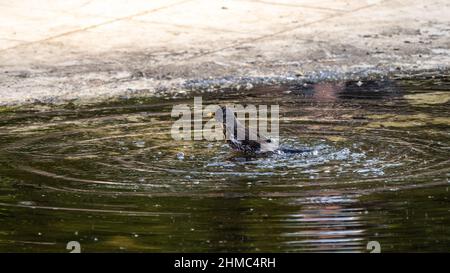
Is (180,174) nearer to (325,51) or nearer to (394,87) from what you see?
(394,87)

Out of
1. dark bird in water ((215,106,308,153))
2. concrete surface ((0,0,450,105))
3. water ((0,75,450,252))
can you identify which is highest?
concrete surface ((0,0,450,105))

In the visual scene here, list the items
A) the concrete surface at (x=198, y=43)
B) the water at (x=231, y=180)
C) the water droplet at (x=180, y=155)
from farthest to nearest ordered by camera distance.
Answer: the concrete surface at (x=198, y=43) → the water droplet at (x=180, y=155) → the water at (x=231, y=180)

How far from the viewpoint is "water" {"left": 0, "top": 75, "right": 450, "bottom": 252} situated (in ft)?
21.6

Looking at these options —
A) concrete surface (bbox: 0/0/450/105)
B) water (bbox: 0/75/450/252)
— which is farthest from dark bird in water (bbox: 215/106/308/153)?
concrete surface (bbox: 0/0/450/105)

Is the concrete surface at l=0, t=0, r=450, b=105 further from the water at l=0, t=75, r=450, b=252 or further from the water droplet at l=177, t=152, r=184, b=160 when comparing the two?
the water droplet at l=177, t=152, r=184, b=160

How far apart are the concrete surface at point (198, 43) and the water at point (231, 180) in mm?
862

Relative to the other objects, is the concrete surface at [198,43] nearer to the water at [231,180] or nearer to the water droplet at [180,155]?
the water at [231,180]

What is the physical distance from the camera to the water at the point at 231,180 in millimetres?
6598

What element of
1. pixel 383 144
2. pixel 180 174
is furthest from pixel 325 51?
pixel 180 174

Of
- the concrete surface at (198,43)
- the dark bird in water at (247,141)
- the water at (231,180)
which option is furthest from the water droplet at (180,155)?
the concrete surface at (198,43)

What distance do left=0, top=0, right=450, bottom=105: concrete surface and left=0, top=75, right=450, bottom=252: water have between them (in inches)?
33.9

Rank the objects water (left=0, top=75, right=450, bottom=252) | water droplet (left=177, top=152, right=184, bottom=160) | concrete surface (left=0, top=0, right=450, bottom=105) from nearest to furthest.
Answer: water (left=0, top=75, right=450, bottom=252), water droplet (left=177, top=152, right=184, bottom=160), concrete surface (left=0, top=0, right=450, bottom=105)

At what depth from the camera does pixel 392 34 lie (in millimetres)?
12438
